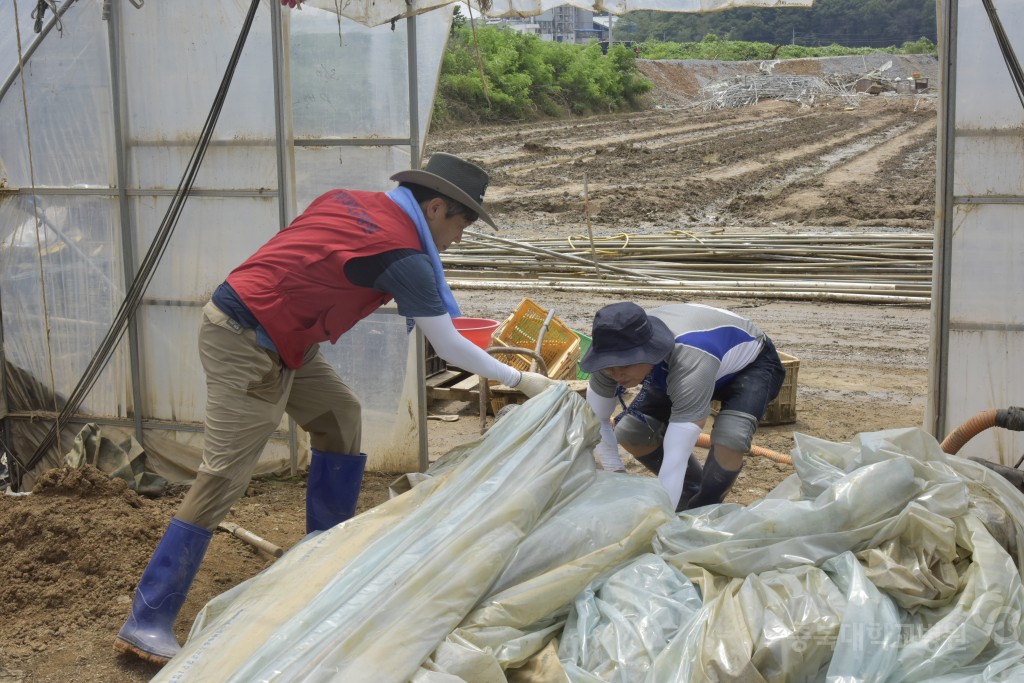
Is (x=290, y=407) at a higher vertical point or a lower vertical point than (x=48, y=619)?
higher

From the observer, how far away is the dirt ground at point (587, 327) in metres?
4.30

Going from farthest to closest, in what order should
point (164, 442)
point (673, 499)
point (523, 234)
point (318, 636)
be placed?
point (523, 234) < point (164, 442) < point (673, 499) < point (318, 636)

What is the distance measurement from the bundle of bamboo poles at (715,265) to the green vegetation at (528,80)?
1328 cm

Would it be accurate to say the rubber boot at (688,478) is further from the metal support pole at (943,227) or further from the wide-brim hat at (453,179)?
the wide-brim hat at (453,179)

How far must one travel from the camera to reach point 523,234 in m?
15.5

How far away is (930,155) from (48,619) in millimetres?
23307

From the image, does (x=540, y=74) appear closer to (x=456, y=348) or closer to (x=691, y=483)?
(x=691, y=483)

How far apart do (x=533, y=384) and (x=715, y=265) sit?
28.7 ft

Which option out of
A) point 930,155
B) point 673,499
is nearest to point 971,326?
point 673,499

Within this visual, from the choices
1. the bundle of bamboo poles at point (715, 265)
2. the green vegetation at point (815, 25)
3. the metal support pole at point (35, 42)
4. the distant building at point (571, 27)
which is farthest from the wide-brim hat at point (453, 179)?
the green vegetation at point (815, 25)

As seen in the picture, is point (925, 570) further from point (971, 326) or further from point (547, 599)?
point (971, 326)

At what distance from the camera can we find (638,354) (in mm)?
3910

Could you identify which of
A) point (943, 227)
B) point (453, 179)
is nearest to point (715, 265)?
point (943, 227)

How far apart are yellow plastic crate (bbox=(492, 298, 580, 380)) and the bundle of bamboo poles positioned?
3995mm
